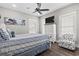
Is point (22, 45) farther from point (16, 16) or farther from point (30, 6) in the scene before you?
point (30, 6)

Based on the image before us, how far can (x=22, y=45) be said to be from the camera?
4.06 feet

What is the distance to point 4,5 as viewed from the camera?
3.83 feet

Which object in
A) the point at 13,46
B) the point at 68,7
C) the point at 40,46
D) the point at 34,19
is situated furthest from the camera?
the point at 40,46

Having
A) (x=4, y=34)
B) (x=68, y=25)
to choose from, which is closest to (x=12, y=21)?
(x=4, y=34)

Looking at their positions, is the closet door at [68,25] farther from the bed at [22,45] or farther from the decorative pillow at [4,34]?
the decorative pillow at [4,34]

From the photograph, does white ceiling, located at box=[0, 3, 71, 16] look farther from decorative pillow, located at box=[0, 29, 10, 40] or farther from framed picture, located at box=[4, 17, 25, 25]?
decorative pillow, located at box=[0, 29, 10, 40]

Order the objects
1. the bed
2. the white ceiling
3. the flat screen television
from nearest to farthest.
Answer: the bed < the white ceiling < the flat screen television

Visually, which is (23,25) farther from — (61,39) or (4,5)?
(61,39)

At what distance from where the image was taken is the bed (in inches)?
43.6

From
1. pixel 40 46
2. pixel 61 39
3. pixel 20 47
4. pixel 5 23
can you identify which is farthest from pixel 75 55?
pixel 5 23

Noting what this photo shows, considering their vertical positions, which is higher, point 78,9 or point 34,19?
point 78,9

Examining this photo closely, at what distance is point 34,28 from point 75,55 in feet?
3.20

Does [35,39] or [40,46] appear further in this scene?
[40,46]

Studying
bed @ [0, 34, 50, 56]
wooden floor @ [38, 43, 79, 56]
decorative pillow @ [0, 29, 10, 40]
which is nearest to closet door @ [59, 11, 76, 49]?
wooden floor @ [38, 43, 79, 56]
